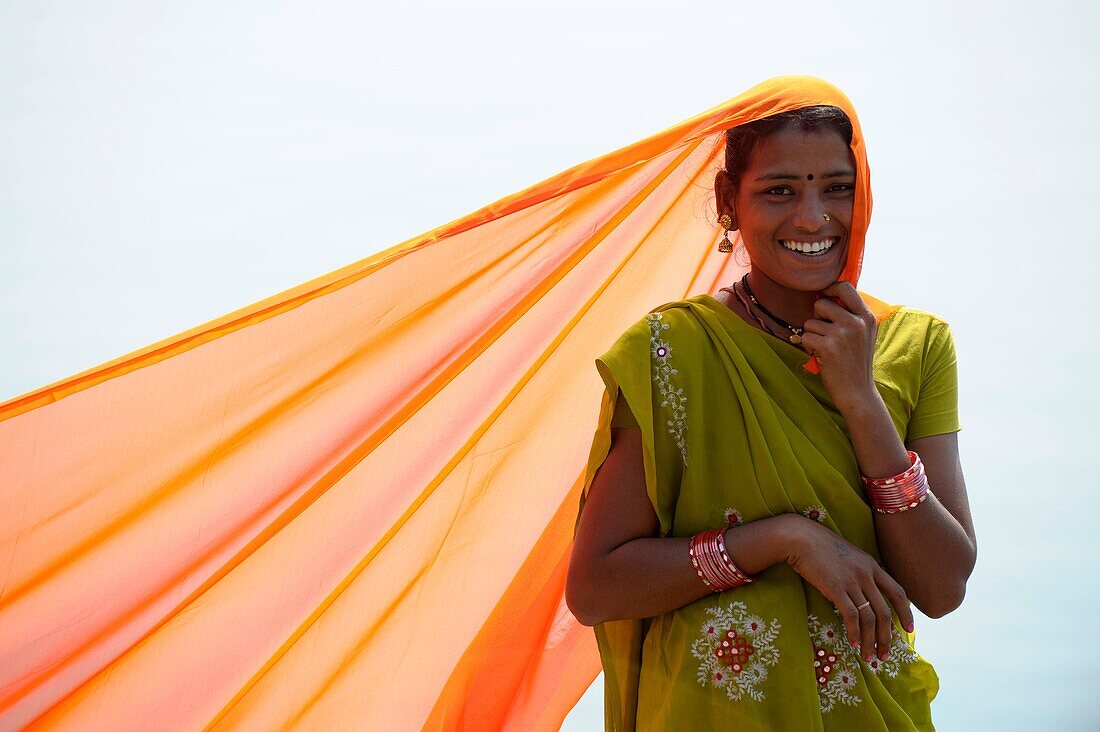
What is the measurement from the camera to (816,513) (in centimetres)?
183

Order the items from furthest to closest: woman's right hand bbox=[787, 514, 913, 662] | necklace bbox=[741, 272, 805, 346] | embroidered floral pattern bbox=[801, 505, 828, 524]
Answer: necklace bbox=[741, 272, 805, 346] < embroidered floral pattern bbox=[801, 505, 828, 524] < woman's right hand bbox=[787, 514, 913, 662]

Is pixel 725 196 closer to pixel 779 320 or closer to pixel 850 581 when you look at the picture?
pixel 779 320

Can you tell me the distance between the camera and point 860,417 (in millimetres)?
1821

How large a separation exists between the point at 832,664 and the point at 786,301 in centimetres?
55

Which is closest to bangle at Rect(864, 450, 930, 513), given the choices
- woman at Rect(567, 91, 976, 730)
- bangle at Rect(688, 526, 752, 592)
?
woman at Rect(567, 91, 976, 730)

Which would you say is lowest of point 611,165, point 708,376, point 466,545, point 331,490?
point 466,545

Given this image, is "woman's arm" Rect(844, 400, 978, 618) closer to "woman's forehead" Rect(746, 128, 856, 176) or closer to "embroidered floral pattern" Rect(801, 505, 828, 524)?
"embroidered floral pattern" Rect(801, 505, 828, 524)

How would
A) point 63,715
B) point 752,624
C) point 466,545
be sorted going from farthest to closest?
point 466,545, point 63,715, point 752,624

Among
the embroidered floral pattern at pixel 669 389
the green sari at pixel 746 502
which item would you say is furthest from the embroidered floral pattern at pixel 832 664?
the embroidered floral pattern at pixel 669 389

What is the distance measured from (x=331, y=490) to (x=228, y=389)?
25cm

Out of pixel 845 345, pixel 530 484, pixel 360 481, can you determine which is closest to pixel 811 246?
pixel 845 345

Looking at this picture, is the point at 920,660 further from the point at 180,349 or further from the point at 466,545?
the point at 180,349

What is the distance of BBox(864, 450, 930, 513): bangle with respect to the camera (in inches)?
70.9

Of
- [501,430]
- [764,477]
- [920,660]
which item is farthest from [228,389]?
[920,660]
